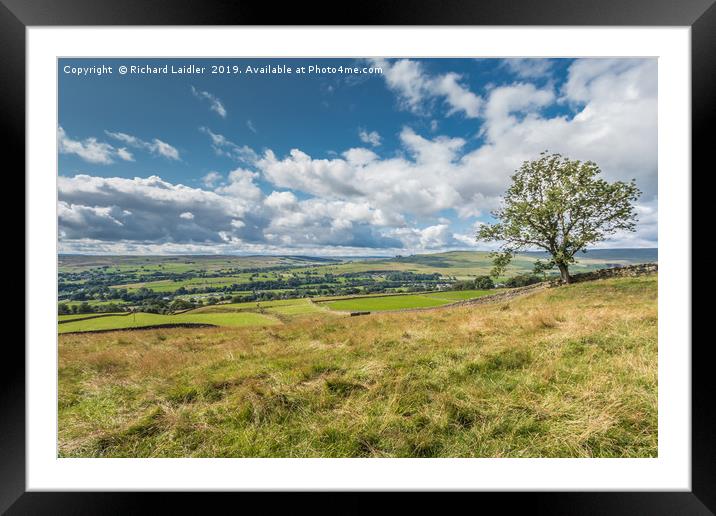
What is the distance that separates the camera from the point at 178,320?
11.9 ft

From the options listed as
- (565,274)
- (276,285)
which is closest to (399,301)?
(276,285)

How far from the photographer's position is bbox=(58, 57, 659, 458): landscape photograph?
2.02m

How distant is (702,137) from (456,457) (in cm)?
321

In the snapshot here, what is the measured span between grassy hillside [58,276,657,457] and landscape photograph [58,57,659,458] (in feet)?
0.06

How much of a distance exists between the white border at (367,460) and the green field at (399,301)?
233cm

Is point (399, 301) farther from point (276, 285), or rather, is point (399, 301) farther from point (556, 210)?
point (556, 210)

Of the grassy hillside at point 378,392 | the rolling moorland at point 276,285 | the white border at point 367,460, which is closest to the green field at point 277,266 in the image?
the rolling moorland at point 276,285

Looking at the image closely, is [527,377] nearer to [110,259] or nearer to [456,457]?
[456,457]

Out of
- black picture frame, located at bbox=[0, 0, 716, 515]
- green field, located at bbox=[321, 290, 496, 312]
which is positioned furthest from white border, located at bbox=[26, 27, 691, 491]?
green field, located at bbox=[321, 290, 496, 312]

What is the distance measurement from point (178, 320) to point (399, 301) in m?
3.82

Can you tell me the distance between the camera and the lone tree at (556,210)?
334cm

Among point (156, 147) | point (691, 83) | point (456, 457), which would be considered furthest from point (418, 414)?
point (156, 147)
